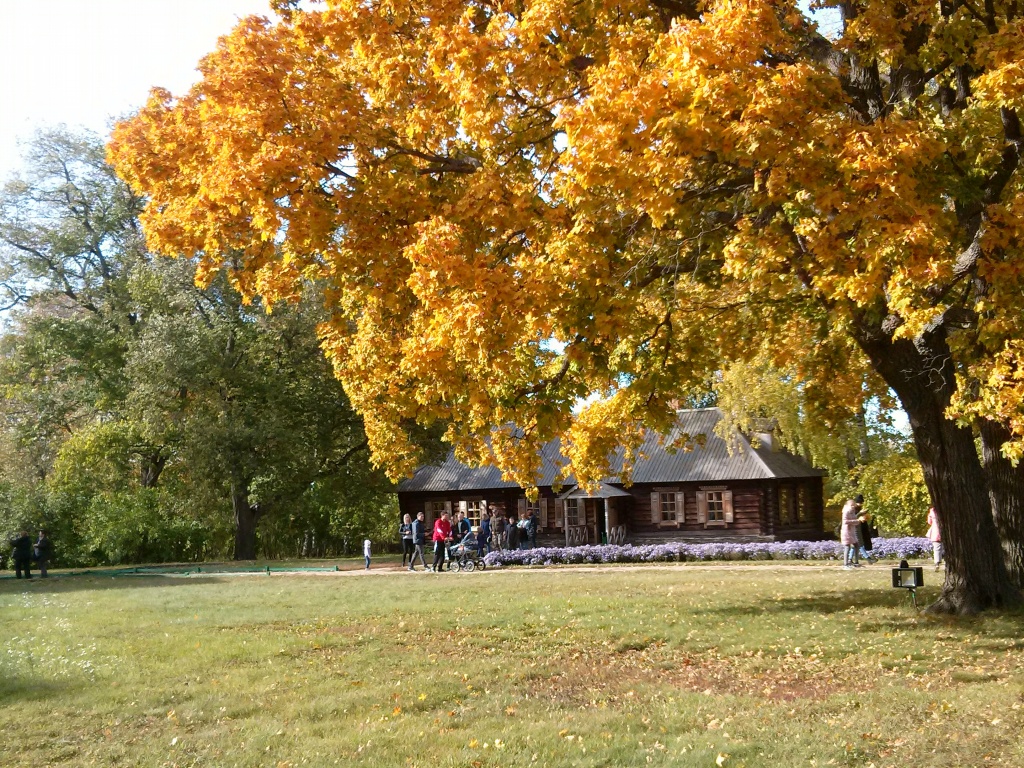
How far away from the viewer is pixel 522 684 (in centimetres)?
925

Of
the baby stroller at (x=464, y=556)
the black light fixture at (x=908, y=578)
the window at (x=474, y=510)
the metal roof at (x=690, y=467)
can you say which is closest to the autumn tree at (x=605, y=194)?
the black light fixture at (x=908, y=578)

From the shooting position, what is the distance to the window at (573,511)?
1454 inches

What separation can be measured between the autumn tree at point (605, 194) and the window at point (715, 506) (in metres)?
22.0

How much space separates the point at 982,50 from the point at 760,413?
25.1 m

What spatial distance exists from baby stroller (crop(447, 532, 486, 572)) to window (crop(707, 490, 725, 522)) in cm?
1044

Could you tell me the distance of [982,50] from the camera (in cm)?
888

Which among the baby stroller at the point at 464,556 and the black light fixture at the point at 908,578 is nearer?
the black light fixture at the point at 908,578

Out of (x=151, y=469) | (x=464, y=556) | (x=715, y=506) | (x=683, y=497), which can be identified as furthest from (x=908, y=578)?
(x=151, y=469)

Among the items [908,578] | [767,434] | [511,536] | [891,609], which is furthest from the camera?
[767,434]

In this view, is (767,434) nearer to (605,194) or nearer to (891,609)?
(891,609)

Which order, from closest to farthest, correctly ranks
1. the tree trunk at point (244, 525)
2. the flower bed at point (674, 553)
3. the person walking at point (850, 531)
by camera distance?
the person walking at point (850, 531)
the flower bed at point (674, 553)
the tree trunk at point (244, 525)

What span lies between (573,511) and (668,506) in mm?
3725

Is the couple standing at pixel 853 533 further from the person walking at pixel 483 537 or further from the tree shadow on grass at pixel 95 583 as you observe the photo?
the tree shadow on grass at pixel 95 583

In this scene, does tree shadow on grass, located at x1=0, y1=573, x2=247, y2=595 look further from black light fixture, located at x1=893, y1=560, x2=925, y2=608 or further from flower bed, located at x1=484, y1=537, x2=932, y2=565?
black light fixture, located at x1=893, y1=560, x2=925, y2=608
